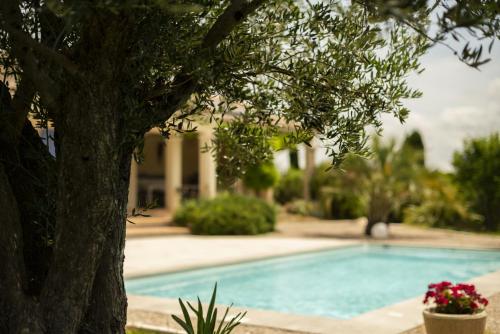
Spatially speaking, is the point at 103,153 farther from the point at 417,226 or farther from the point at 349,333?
the point at 417,226

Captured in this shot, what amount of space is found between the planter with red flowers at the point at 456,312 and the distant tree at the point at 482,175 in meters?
17.8

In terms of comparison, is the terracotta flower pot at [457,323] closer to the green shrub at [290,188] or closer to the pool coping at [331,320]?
the pool coping at [331,320]

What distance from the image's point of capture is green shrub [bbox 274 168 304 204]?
1261 inches

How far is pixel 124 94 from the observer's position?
3713 mm

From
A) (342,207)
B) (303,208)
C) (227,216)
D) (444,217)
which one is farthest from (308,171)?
(227,216)

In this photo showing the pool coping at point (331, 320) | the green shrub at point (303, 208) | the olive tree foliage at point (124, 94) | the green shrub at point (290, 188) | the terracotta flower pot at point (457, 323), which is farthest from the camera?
the green shrub at point (290, 188)

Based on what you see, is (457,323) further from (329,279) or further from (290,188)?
(290,188)

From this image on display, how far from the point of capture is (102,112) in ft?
11.4

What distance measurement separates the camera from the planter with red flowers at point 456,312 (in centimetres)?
589

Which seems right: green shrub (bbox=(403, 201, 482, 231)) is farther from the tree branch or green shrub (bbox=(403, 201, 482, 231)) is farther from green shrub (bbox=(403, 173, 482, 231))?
the tree branch

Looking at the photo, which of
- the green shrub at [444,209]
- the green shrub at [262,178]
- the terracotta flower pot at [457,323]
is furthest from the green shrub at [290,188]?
the terracotta flower pot at [457,323]

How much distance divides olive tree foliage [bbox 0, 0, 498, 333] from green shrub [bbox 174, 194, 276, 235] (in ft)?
52.2

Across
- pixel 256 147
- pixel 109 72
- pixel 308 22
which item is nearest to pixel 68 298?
pixel 109 72

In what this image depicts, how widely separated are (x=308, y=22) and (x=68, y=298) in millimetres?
2356
